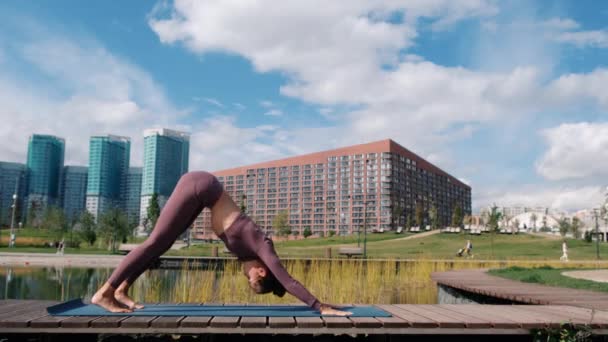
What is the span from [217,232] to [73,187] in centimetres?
12759

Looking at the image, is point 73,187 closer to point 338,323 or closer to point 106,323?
point 106,323

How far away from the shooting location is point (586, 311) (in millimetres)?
5262

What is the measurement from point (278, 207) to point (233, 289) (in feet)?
280

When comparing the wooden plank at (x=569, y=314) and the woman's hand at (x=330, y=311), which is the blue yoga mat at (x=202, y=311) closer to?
the woman's hand at (x=330, y=311)

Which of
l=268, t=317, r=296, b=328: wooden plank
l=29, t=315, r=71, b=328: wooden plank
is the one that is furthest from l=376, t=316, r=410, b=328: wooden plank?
l=29, t=315, r=71, b=328: wooden plank

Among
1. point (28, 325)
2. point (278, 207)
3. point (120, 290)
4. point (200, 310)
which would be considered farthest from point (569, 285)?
point (278, 207)

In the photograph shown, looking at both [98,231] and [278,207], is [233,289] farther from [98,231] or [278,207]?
[278,207]

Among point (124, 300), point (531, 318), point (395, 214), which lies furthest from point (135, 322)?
point (395, 214)

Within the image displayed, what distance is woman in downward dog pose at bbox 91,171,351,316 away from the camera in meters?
4.68

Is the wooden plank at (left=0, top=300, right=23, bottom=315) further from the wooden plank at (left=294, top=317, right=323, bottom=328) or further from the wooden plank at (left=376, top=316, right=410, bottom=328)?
the wooden plank at (left=376, top=316, right=410, bottom=328)

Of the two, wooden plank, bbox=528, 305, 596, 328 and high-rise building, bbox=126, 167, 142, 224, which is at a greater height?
high-rise building, bbox=126, 167, 142, 224

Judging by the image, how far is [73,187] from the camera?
4719 inches

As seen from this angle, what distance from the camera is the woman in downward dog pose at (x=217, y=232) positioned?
4680 millimetres

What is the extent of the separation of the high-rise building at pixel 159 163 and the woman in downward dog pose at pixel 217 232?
393ft
